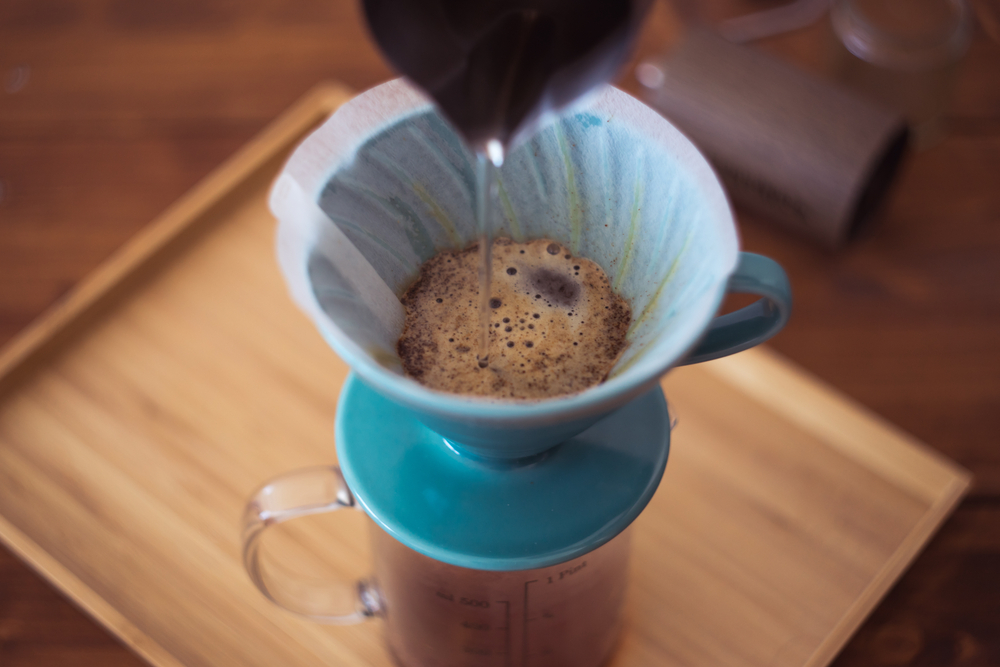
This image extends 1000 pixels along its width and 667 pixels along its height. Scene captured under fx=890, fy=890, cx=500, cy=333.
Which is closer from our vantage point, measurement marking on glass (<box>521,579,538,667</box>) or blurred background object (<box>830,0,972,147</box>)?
measurement marking on glass (<box>521,579,538,667</box>)

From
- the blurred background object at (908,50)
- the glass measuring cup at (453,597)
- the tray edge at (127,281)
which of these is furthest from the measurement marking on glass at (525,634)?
the blurred background object at (908,50)

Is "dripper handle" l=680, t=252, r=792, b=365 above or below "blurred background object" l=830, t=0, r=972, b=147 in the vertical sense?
above

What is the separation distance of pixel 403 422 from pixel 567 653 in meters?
0.20

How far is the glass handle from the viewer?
20.2 inches

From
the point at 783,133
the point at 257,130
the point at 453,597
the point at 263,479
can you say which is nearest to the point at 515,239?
the point at 453,597

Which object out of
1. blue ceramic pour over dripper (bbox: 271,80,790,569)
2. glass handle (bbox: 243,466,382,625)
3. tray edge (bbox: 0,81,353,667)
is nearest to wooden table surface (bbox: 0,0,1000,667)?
tray edge (bbox: 0,81,353,667)

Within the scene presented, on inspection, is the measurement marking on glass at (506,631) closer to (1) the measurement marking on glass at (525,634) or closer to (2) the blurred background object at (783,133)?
(1) the measurement marking on glass at (525,634)

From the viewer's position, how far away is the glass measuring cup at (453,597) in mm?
496

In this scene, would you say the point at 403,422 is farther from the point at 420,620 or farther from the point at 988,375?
the point at 988,375

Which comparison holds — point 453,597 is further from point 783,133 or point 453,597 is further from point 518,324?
point 783,133

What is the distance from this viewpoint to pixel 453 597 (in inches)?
19.8

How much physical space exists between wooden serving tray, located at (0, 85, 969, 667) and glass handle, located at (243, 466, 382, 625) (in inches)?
2.2

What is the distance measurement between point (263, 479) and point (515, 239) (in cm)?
33

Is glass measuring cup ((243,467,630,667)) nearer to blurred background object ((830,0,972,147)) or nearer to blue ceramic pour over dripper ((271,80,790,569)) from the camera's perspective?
blue ceramic pour over dripper ((271,80,790,569))
